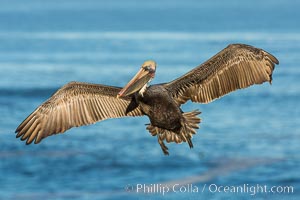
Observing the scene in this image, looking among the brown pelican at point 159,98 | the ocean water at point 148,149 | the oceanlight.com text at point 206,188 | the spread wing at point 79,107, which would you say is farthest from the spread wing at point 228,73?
the oceanlight.com text at point 206,188

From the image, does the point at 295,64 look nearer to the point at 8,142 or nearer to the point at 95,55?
the point at 95,55

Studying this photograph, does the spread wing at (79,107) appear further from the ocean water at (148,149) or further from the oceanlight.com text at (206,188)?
the oceanlight.com text at (206,188)

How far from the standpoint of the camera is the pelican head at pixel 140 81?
9.45m

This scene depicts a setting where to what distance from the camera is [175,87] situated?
1025cm

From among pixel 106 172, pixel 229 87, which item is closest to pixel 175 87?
pixel 229 87

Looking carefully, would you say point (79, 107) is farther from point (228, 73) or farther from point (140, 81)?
point (228, 73)

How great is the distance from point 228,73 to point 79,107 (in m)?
1.74

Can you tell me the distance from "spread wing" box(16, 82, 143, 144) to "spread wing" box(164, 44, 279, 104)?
2.31ft

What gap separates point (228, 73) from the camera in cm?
1054

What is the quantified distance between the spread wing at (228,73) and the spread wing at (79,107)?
0.71 meters

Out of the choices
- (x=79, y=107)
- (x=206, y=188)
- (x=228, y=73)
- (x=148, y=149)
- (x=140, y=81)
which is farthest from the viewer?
(x=148, y=149)

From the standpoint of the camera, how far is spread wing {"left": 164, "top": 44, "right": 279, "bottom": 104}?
10.4 m

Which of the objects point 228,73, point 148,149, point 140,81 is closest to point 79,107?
point 140,81

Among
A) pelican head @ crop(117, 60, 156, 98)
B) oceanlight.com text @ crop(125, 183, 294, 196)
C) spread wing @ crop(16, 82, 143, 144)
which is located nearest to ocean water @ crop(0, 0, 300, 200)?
oceanlight.com text @ crop(125, 183, 294, 196)
